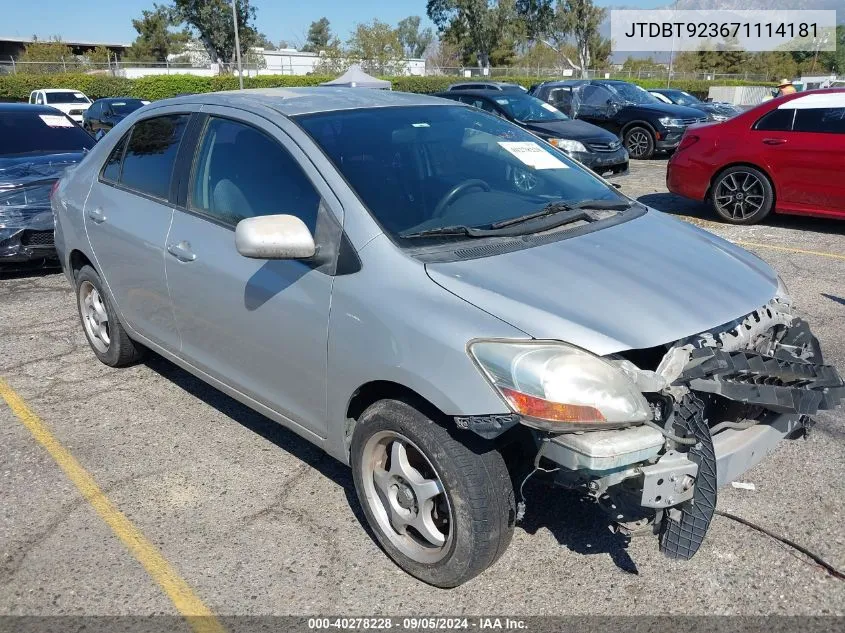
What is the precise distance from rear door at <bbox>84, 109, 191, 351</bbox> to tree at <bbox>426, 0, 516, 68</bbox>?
65728mm

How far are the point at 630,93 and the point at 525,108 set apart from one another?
19.3 ft

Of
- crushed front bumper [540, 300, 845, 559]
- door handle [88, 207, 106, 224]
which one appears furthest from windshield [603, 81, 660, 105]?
crushed front bumper [540, 300, 845, 559]

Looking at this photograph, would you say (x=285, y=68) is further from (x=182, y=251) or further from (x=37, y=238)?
(x=182, y=251)

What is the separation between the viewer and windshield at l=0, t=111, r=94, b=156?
7629 millimetres

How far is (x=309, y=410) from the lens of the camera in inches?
122

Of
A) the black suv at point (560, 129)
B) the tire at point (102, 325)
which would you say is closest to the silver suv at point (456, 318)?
the tire at point (102, 325)

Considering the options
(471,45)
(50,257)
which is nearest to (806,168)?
(50,257)

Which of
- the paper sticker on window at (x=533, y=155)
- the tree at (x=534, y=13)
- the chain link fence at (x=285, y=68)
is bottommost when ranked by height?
the paper sticker on window at (x=533, y=155)

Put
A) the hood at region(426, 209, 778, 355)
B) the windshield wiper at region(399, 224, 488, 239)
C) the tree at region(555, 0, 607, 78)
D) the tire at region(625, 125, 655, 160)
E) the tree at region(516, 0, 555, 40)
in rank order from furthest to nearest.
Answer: the tree at region(516, 0, 555, 40) < the tree at region(555, 0, 607, 78) < the tire at region(625, 125, 655, 160) < the windshield wiper at region(399, 224, 488, 239) < the hood at region(426, 209, 778, 355)

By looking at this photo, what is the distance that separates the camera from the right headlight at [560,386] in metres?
2.33

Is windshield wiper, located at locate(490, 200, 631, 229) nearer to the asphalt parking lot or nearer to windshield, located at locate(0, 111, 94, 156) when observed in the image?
the asphalt parking lot

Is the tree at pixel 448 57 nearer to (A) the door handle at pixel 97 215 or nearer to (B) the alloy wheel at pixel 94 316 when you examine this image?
(B) the alloy wheel at pixel 94 316

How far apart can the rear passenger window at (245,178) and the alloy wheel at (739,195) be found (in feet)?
22.8

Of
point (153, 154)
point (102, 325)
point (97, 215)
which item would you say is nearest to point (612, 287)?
point (153, 154)
